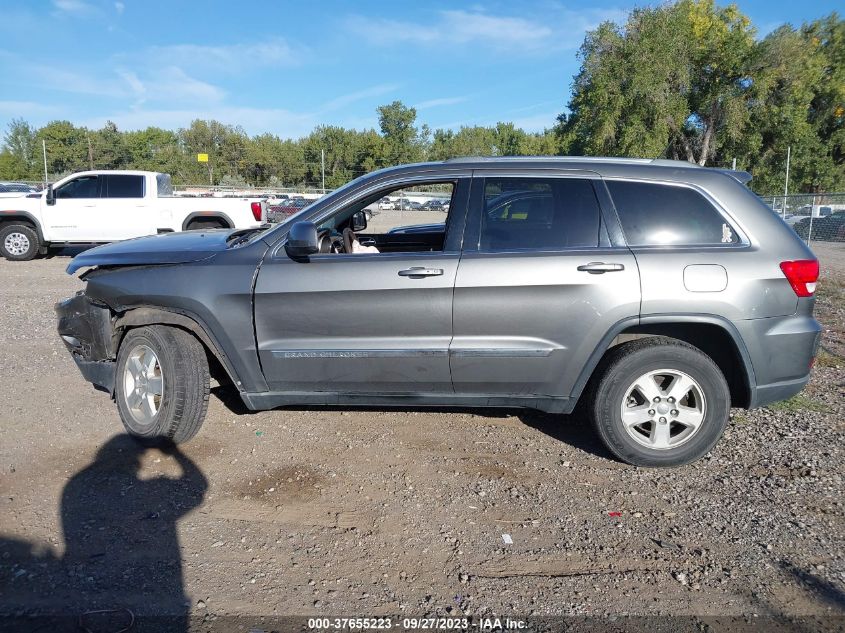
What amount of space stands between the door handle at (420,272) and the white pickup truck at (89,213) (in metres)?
10.6

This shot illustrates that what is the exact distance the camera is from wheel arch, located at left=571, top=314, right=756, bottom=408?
387cm

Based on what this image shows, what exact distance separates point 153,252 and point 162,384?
89 cm

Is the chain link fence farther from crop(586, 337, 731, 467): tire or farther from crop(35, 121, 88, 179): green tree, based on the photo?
crop(35, 121, 88, 179): green tree

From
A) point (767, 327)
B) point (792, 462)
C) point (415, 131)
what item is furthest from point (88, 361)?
point (415, 131)

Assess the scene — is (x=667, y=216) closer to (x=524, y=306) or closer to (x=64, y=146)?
→ (x=524, y=306)

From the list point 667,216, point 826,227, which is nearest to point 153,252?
point 667,216

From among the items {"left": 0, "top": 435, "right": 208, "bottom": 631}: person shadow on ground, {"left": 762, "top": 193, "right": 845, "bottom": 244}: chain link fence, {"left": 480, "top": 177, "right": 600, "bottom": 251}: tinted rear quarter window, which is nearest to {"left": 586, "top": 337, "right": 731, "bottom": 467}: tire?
{"left": 480, "top": 177, "right": 600, "bottom": 251}: tinted rear quarter window

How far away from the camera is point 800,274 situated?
12.8 ft

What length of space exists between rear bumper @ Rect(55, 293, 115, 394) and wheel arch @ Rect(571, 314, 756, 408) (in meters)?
3.16

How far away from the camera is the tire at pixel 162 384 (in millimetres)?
4199

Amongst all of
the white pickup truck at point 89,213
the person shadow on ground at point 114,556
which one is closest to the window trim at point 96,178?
the white pickup truck at point 89,213

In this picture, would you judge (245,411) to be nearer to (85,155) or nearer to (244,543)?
(244,543)

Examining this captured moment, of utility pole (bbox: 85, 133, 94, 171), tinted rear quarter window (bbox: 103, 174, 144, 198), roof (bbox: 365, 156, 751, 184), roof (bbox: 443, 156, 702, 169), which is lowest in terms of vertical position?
roof (bbox: 365, 156, 751, 184)

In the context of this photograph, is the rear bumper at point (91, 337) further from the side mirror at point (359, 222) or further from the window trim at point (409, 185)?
the side mirror at point (359, 222)
